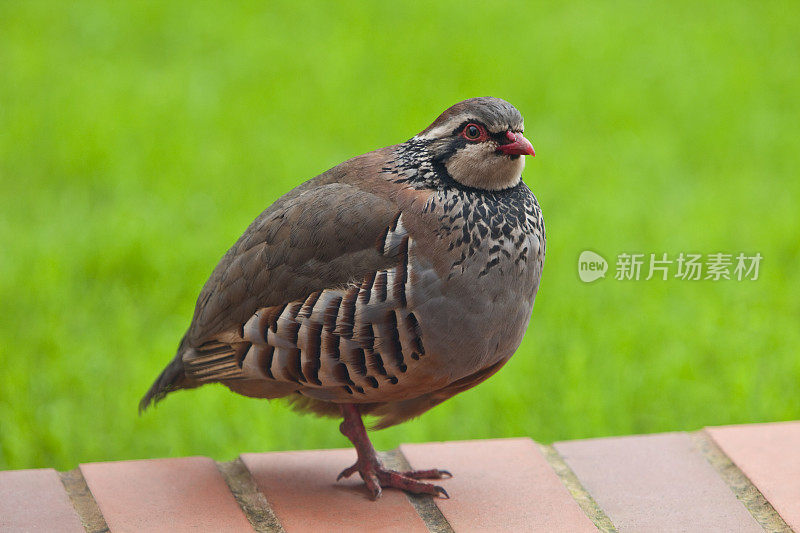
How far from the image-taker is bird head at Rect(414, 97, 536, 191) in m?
2.24

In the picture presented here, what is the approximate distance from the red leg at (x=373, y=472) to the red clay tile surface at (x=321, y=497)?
29 millimetres

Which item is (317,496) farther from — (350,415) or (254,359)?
(254,359)

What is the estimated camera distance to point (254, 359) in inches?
94.2

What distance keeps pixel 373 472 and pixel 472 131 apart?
81 centimetres

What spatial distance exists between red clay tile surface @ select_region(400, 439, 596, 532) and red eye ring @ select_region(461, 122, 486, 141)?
32.1 inches

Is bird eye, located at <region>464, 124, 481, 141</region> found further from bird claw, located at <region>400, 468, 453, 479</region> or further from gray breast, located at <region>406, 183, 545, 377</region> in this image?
bird claw, located at <region>400, 468, 453, 479</region>

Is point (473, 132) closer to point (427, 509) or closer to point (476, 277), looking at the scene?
point (476, 277)

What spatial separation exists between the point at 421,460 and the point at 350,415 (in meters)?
0.25

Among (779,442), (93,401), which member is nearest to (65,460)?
(93,401)

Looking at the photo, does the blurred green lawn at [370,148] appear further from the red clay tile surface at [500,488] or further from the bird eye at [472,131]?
the bird eye at [472,131]

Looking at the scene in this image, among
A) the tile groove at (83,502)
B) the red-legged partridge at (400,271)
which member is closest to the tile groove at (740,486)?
the red-legged partridge at (400,271)

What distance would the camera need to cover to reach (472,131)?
7.43 ft

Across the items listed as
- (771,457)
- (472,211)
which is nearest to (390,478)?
(472,211)

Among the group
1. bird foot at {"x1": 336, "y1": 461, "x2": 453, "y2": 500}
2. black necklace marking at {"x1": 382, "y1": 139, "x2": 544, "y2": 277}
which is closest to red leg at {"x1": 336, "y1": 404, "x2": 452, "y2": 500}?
bird foot at {"x1": 336, "y1": 461, "x2": 453, "y2": 500}
